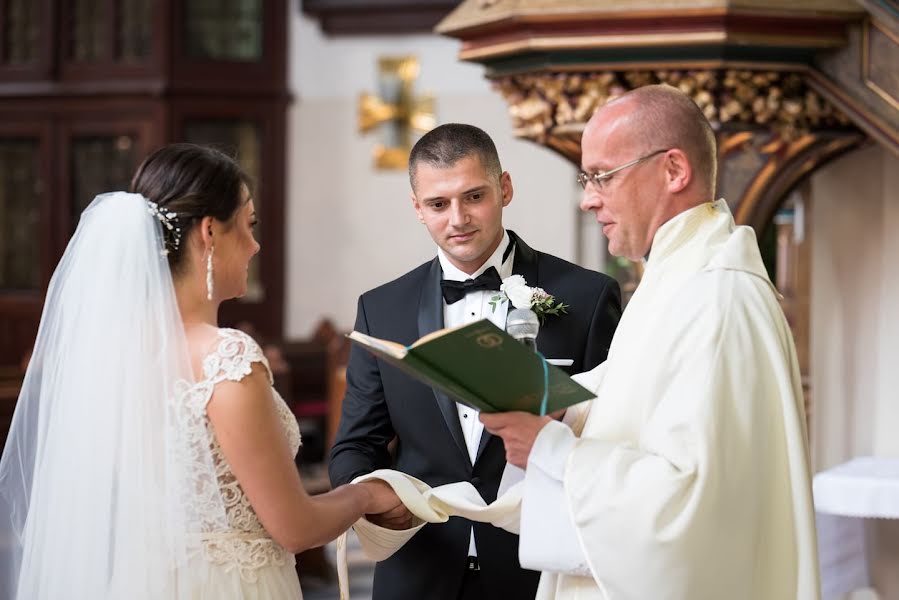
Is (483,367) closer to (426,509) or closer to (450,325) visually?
(426,509)

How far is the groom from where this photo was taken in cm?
288

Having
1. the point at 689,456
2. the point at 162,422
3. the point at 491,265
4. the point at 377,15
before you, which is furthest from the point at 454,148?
the point at 377,15

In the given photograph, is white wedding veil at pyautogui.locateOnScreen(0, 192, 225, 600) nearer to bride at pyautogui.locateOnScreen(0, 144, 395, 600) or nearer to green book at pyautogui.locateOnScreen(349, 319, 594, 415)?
bride at pyautogui.locateOnScreen(0, 144, 395, 600)

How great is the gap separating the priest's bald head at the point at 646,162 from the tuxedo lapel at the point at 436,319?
2.04 feet

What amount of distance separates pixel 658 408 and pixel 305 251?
8.75 metres

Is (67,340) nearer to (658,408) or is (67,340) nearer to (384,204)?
(658,408)

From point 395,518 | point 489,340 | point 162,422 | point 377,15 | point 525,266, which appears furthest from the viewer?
point 377,15

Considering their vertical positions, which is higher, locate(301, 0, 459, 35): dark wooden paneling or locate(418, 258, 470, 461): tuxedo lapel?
locate(301, 0, 459, 35): dark wooden paneling

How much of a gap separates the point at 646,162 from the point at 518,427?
1.82 feet

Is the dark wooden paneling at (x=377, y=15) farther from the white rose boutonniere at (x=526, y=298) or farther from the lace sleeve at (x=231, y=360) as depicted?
the lace sleeve at (x=231, y=360)

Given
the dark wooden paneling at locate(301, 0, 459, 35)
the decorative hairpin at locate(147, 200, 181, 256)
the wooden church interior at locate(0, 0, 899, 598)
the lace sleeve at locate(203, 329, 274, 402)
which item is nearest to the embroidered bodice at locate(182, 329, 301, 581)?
the lace sleeve at locate(203, 329, 274, 402)

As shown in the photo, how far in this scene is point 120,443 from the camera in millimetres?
2473

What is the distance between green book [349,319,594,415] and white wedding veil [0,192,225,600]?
0.44 metres

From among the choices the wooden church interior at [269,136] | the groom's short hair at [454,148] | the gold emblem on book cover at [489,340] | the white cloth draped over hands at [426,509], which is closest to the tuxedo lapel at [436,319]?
the white cloth draped over hands at [426,509]
